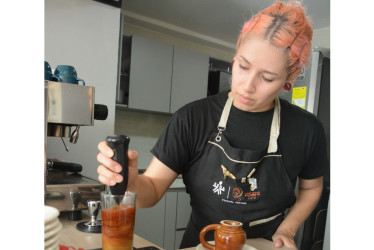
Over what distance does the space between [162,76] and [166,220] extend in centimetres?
123

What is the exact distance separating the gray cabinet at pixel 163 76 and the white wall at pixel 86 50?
70cm

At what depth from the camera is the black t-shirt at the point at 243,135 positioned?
101 centimetres

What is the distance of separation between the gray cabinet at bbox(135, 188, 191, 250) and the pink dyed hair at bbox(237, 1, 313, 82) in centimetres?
180

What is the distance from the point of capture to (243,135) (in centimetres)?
107

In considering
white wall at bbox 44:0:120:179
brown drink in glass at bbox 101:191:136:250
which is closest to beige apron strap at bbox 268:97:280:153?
brown drink in glass at bbox 101:191:136:250

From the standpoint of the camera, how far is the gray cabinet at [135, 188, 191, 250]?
94.9 inches

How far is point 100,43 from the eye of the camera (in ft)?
5.78

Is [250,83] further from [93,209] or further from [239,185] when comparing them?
[93,209]

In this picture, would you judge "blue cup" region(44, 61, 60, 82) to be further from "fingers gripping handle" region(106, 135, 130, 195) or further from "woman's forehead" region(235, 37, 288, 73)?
"woman's forehead" region(235, 37, 288, 73)

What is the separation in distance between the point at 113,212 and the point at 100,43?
1348 millimetres

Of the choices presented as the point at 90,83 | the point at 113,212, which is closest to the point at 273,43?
the point at 113,212

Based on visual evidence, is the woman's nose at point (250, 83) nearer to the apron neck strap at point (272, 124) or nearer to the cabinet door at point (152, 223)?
the apron neck strap at point (272, 124)

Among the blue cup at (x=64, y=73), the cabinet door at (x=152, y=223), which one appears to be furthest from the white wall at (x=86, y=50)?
the cabinet door at (x=152, y=223)
